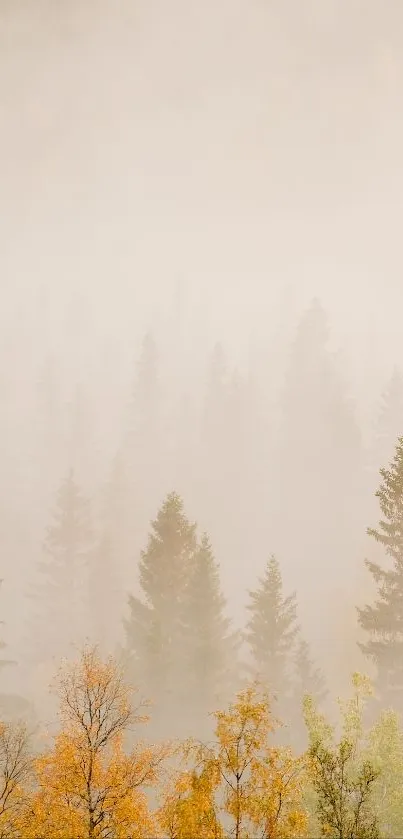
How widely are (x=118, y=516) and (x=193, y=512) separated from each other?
10857 millimetres

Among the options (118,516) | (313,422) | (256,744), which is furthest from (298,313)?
(256,744)

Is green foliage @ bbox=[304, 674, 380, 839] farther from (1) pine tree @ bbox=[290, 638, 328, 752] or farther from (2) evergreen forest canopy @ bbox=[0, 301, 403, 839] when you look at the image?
(1) pine tree @ bbox=[290, 638, 328, 752]

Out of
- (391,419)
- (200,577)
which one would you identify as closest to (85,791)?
(200,577)

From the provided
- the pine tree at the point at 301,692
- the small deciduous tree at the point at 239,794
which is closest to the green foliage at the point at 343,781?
the small deciduous tree at the point at 239,794

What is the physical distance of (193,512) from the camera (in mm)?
62469

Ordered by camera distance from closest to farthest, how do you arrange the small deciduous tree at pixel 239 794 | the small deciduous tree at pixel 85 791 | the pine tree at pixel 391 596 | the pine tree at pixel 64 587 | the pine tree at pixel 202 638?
the small deciduous tree at pixel 239 794 < the small deciduous tree at pixel 85 791 < the pine tree at pixel 391 596 < the pine tree at pixel 202 638 < the pine tree at pixel 64 587

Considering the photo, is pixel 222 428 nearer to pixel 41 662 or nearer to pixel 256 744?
pixel 41 662

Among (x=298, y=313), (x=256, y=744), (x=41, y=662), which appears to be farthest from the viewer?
(x=298, y=313)

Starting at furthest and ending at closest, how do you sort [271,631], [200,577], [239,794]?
[271,631], [200,577], [239,794]

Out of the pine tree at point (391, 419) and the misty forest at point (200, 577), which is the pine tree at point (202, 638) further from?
the pine tree at point (391, 419)

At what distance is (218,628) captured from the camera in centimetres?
2941

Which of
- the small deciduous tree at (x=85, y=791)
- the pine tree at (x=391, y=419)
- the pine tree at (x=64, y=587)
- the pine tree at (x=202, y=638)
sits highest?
the pine tree at (x=391, y=419)

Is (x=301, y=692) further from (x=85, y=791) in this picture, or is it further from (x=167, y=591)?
(x=85, y=791)

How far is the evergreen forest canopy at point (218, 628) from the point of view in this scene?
426 inches
